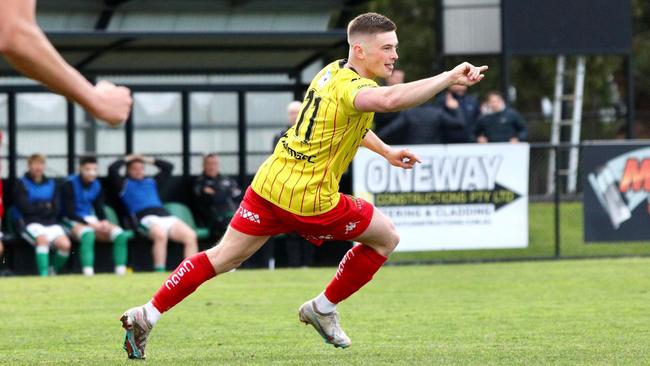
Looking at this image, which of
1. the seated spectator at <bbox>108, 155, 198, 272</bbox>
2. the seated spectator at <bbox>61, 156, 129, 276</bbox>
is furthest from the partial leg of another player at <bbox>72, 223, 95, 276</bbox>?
the seated spectator at <bbox>108, 155, 198, 272</bbox>

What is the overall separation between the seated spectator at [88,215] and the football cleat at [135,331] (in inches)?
350

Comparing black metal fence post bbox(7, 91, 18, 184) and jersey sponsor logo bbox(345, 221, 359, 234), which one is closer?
jersey sponsor logo bbox(345, 221, 359, 234)

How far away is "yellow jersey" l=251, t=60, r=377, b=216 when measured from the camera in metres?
7.29

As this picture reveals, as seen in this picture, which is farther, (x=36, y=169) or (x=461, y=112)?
(x=461, y=112)

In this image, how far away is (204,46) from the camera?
1739 centimetres

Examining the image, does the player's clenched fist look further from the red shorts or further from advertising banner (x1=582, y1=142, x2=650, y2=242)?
advertising banner (x1=582, y1=142, x2=650, y2=242)

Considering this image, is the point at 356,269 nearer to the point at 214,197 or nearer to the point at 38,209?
the point at 38,209

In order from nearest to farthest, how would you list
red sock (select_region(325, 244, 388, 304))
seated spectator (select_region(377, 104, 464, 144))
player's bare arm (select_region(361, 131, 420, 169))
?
red sock (select_region(325, 244, 388, 304)) < player's bare arm (select_region(361, 131, 420, 169)) < seated spectator (select_region(377, 104, 464, 144))

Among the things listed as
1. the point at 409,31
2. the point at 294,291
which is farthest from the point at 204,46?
the point at 409,31

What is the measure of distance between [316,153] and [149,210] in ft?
31.3

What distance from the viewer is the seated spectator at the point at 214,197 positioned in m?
17.0

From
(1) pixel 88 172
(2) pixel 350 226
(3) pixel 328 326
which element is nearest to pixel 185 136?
(1) pixel 88 172

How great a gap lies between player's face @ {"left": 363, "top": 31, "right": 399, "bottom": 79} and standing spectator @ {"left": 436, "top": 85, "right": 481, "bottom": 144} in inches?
388

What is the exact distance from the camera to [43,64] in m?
4.20
